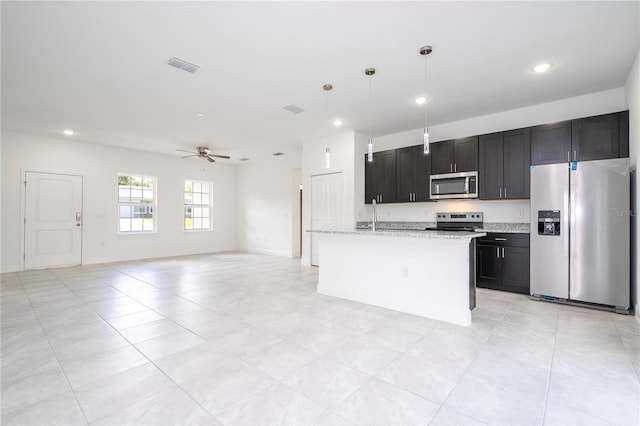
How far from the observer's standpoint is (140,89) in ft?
13.3

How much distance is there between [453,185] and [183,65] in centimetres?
434

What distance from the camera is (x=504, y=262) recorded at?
443cm

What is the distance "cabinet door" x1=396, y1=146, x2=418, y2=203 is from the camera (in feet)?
18.3

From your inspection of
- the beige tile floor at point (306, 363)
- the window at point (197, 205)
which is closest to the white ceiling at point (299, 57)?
the beige tile floor at point (306, 363)

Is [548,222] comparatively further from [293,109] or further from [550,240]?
[293,109]

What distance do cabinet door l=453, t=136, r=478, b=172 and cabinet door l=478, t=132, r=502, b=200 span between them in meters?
0.08

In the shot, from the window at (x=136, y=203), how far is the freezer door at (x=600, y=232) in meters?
8.90

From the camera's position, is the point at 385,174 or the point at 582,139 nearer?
the point at 582,139

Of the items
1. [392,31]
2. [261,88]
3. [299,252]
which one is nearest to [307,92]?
[261,88]

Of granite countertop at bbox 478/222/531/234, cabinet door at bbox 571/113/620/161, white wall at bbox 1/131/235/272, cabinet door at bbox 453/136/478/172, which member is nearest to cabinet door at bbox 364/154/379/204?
cabinet door at bbox 453/136/478/172

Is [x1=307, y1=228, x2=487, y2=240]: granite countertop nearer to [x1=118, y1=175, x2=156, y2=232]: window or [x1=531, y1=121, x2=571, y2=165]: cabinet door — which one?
[x1=531, y1=121, x2=571, y2=165]: cabinet door

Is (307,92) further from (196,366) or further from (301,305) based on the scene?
(196,366)

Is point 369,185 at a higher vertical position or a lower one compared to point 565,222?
higher

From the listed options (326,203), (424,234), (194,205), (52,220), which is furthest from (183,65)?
(194,205)
